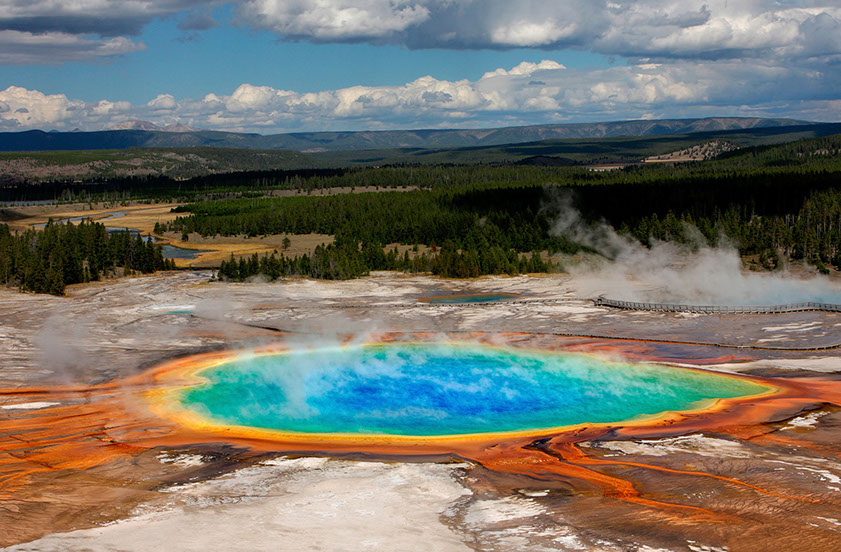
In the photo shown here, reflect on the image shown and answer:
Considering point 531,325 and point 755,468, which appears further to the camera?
point 531,325

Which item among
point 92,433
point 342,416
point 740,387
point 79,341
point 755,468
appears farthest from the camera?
point 79,341

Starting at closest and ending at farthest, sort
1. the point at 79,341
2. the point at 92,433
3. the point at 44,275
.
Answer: the point at 92,433
the point at 79,341
the point at 44,275

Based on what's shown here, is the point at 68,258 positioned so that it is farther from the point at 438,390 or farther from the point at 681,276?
the point at 681,276

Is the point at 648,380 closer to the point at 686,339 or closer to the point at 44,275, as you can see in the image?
the point at 686,339

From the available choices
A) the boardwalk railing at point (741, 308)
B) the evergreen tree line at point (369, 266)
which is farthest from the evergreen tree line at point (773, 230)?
the boardwalk railing at point (741, 308)

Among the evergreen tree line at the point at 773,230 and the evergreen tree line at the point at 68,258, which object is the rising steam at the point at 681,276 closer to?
the evergreen tree line at the point at 773,230

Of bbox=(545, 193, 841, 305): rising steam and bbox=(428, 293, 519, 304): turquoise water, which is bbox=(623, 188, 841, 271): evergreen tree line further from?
bbox=(428, 293, 519, 304): turquoise water

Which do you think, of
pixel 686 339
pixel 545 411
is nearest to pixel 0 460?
pixel 545 411
